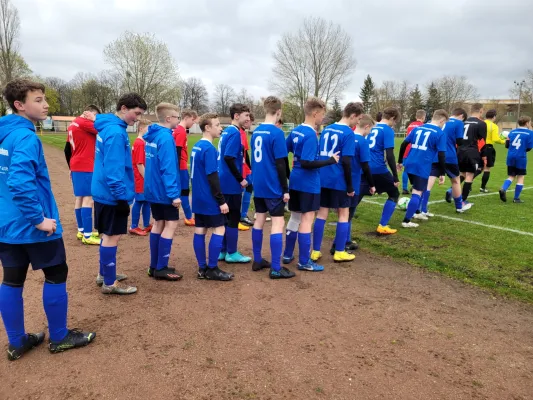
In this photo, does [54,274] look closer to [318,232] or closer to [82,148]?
[82,148]

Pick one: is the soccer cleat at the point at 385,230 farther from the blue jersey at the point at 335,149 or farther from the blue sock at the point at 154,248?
the blue sock at the point at 154,248

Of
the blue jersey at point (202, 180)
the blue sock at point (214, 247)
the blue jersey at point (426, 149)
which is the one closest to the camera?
the blue jersey at point (202, 180)

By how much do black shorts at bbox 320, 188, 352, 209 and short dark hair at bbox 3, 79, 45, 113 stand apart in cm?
384

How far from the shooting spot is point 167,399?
2.61 m

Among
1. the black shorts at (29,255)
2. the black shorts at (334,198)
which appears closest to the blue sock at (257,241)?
the black shorts at (334,198)

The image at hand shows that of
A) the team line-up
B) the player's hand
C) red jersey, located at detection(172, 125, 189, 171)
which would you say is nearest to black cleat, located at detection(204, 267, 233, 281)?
the team line-up

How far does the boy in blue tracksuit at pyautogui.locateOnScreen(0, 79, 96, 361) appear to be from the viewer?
9.13ft

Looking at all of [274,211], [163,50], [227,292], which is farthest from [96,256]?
[163,50]

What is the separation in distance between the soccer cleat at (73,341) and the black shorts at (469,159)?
9066 mm

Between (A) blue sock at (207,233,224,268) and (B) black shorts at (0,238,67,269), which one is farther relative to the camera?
(A) blue sock at (207,233,224,268)

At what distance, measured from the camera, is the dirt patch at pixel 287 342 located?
276 cm

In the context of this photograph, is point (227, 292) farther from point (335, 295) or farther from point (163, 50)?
point (163, 50)

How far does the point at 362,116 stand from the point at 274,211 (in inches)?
81.8

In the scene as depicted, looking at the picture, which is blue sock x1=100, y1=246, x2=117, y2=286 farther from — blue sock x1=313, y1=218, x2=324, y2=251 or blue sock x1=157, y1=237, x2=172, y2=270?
blue sock x1=313, y1=218, x2=324, y2=251
